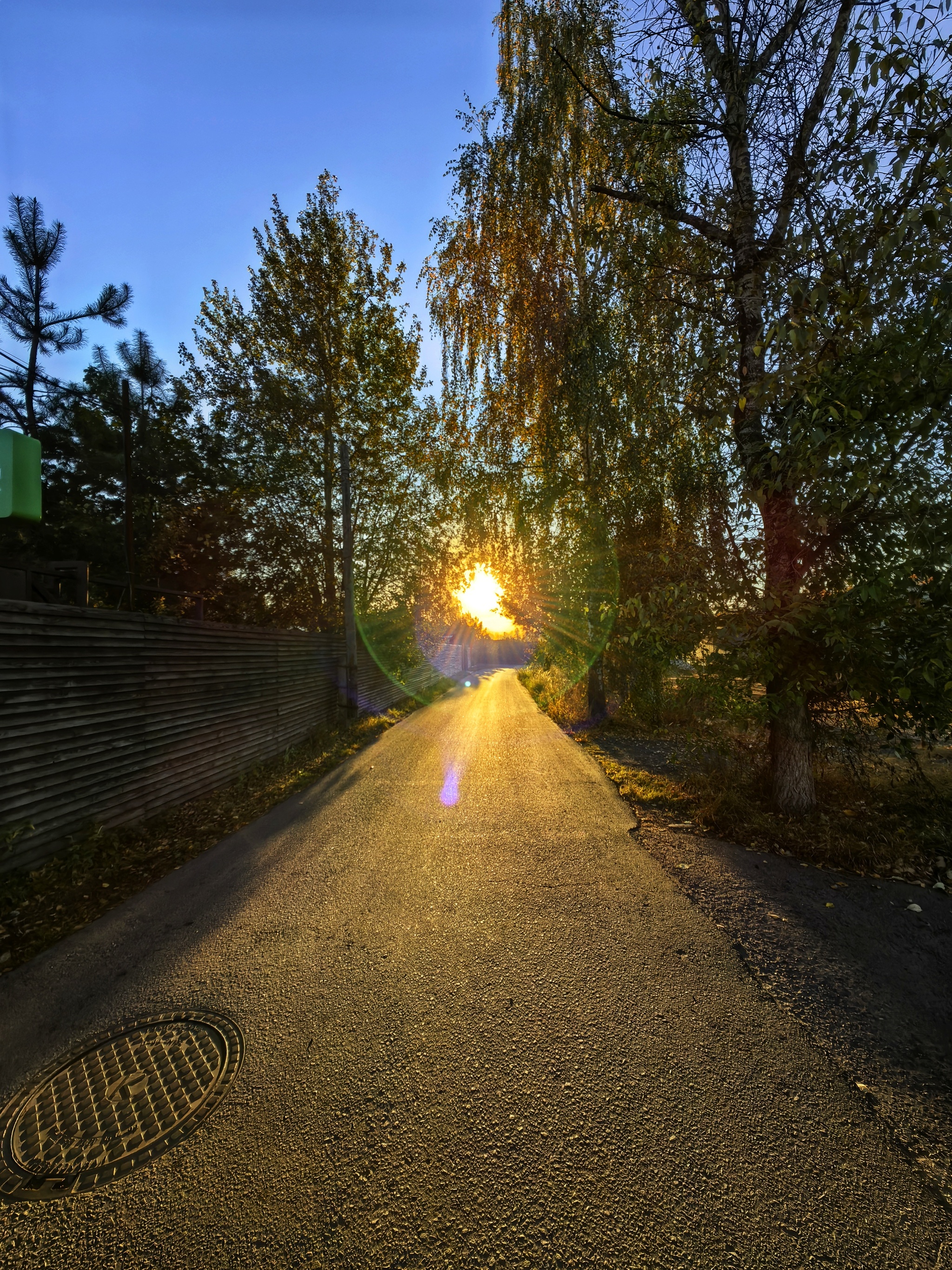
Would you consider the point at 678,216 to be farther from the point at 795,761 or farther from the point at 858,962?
the point at 858,962

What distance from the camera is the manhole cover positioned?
5.79 ft

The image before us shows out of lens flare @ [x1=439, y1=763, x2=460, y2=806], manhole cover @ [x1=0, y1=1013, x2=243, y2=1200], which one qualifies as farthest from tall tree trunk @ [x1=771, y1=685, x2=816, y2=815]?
manhole cover @ [x1=0, y1=1013, x2=243, y2=1200]

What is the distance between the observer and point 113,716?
4637mm

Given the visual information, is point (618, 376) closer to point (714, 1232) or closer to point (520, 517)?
point (520, 517)

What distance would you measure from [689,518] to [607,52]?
7.17 m

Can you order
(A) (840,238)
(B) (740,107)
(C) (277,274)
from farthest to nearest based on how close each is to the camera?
(C) (277,274)
(B) (740,107)
(A) (840,238)

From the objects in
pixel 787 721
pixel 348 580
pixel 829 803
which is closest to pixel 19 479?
pixel 787 721

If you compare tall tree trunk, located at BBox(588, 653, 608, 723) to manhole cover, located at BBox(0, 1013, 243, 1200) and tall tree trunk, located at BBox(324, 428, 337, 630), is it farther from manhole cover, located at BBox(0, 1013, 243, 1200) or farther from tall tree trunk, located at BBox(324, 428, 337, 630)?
manhole cover, located at BBox(0, 1013, 243, 1200)

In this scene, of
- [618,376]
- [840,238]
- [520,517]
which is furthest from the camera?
[520,517]

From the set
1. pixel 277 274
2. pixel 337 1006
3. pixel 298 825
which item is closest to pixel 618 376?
pixel 298 825

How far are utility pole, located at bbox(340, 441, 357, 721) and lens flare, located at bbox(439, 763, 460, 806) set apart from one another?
486 cm

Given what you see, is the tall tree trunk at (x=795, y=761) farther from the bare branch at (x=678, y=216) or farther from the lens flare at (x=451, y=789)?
the bare branch at (x=678, y=216)

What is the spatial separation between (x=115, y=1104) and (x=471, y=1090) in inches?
57.1

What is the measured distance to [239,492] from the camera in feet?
41.6
